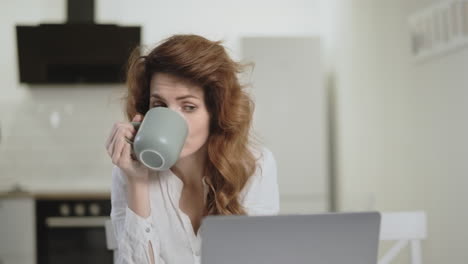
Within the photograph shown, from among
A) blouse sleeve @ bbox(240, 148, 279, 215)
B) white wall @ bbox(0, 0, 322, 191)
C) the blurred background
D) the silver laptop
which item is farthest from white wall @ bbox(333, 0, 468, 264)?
the silver laptop

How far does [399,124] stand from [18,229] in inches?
89.0

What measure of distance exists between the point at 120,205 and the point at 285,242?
570 mm

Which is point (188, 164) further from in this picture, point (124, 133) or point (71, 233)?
point (71, 233)

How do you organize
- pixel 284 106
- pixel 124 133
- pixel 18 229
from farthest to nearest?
pixel 284 106, pixel 18 229, pixel 124 133

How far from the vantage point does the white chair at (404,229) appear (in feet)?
4.55

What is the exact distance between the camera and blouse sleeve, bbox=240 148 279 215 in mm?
1255

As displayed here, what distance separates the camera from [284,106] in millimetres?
3953

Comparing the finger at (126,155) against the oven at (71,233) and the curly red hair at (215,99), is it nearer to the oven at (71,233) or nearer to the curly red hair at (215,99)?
the curly red hair at (215,99)

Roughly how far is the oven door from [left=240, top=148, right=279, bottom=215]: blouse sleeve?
2.58 meters

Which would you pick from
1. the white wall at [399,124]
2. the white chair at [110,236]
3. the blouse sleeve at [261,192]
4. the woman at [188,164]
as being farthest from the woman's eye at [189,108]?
the white wall at [399,124]

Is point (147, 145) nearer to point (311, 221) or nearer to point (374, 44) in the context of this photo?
point (311, 221)

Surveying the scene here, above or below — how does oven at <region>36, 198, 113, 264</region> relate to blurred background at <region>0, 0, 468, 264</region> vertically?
below

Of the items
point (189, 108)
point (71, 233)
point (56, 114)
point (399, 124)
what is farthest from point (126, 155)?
point (56, 114)

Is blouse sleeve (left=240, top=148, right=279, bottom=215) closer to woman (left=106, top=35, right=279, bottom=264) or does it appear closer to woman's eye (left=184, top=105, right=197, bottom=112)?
woman (left=106, top=35, right=279, bottom=264)
